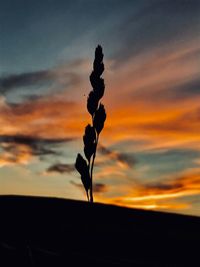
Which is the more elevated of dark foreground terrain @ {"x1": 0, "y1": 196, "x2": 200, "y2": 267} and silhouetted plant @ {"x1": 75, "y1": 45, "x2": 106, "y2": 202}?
silhouetted plant @ {"x1": 75, "y1": 45, "x2": 106, "y2": 202}

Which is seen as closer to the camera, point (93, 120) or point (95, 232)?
point (95, 232)

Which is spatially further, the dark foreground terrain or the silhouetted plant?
the silhouetted plant

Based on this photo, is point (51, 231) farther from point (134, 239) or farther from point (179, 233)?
point (179, 233)

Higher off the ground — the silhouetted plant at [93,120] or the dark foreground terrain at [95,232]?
the silhouetted plant at [93,120]

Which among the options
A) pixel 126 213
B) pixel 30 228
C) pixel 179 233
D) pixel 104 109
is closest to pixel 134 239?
pixel 126 213

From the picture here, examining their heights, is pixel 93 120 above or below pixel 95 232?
above
